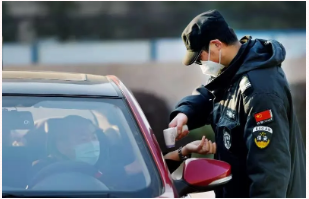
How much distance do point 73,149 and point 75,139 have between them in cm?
7

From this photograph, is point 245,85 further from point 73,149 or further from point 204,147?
point 73,149

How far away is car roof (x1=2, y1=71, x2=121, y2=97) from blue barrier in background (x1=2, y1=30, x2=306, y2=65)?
6.44m

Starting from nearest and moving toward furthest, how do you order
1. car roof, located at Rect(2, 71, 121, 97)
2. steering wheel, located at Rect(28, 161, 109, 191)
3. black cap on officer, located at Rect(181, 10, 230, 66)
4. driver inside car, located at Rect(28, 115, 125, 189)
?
steering wheel, located at Rect(28, 161, 109, 191) → driver inside car, located at Rect(28, 115, 125, 189) → car roof, located at Rect(2, 71, 121, 97) → black cap on officer, located at Rect(181, 10, 230, 66)

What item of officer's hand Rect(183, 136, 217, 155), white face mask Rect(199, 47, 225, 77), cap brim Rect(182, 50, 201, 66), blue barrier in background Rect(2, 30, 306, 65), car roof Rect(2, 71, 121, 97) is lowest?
blue barrier in background Rect(2, 30, 306, 65)

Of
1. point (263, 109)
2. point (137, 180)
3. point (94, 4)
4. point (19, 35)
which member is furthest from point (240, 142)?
point (19, 35)

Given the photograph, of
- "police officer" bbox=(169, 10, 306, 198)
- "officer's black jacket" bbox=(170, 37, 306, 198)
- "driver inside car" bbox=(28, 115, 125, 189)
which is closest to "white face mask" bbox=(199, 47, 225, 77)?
"police officer" bbox=(169, 10, 306, 198)

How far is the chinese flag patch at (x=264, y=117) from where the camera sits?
3.21m

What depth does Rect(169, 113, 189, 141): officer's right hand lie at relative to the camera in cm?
372

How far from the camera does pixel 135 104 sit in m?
3.21

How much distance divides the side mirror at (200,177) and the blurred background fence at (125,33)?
21.7ft

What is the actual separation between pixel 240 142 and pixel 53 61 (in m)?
7.38

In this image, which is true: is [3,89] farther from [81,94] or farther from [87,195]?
[87,195]

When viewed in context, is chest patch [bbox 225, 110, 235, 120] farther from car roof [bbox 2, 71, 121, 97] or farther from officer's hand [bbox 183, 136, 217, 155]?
car roof [bbox 2, 71, 121, 97]

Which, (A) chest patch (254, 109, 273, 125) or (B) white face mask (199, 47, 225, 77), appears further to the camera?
(B) white face mask (199, 47, 225, 77)
